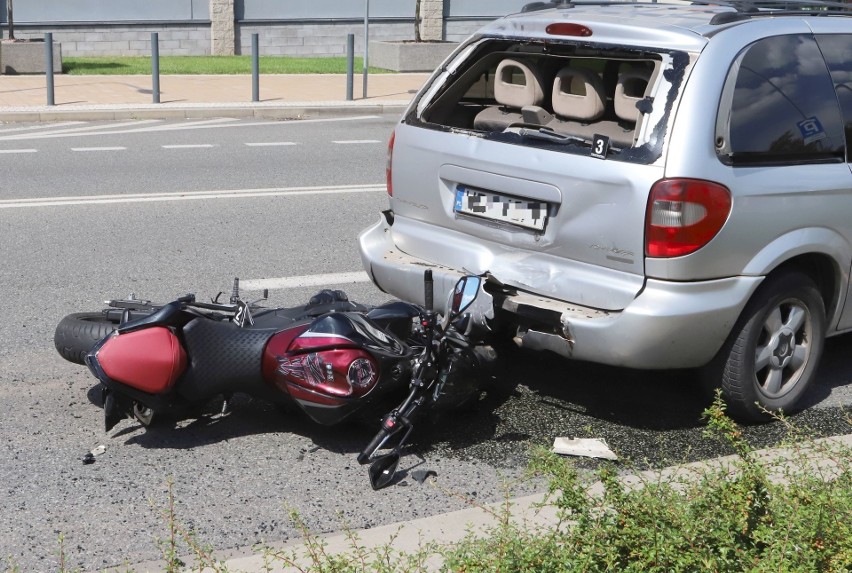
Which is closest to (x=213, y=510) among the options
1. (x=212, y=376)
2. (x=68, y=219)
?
(x=212, y=376)

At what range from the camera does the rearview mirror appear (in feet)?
14.7

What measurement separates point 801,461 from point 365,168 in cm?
803

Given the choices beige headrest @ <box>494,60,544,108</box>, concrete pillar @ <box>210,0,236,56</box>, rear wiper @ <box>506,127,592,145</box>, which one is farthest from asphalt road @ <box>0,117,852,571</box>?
concrete pillar @ <box>210,0,236,56</box>

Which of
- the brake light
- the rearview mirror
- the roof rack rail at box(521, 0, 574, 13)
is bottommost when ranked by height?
the rearview mirror

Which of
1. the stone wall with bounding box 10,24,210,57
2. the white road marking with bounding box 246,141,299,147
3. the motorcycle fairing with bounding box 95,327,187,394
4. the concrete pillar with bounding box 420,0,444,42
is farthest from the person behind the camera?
the concrete pillar with bounding box 420,0,444,42

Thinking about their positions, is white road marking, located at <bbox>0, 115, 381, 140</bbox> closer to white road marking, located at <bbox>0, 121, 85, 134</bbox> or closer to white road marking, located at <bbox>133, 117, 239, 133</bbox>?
white road marking, located at <bbox>133, 117, 239, 133</bbox>

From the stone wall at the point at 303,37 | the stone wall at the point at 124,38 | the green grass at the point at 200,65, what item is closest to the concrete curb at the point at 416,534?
the green grass at the point at 200,65

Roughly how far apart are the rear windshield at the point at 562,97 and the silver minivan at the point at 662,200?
0.5 inches

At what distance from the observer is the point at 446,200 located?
5074 mm

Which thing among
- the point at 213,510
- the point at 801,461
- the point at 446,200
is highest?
the point at 446,200

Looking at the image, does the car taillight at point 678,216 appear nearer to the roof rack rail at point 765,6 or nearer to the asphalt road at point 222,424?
the asphalt road at point 222,424

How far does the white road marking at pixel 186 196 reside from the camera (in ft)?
29.9

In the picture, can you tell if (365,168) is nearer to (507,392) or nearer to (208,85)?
(507,392)

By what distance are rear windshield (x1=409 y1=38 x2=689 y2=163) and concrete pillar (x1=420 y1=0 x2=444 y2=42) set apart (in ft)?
76.3
